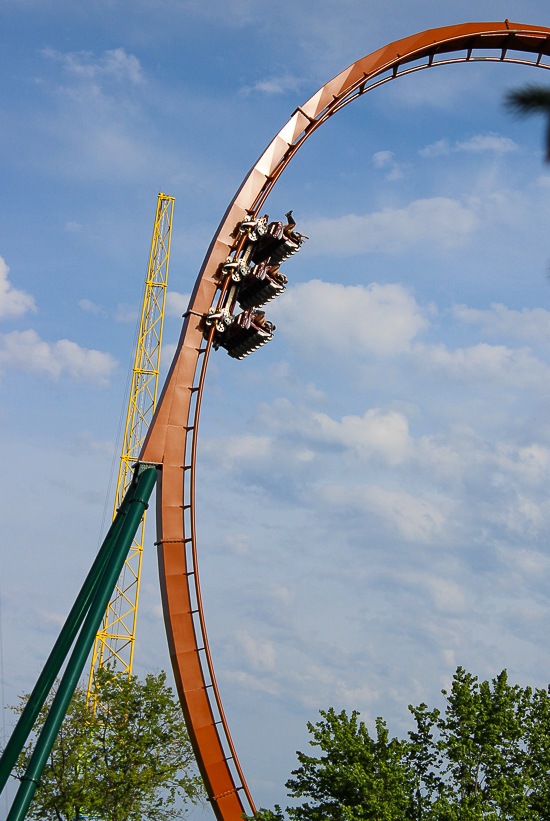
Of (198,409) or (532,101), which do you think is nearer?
(532,101)

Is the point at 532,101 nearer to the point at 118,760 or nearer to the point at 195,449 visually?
the point at 195,449

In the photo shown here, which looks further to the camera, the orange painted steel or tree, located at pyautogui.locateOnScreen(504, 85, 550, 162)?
the orange painted steel

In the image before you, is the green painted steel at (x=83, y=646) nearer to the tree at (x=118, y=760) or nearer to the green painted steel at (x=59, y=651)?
the green painted steel at (x=59, y=651)

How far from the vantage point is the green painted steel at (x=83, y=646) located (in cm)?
1692

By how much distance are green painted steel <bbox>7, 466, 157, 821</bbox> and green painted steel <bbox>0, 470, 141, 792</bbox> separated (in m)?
0.33

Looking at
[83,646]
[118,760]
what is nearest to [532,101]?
[83,646]

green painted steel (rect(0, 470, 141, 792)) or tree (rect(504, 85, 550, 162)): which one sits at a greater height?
green painted steel (rect(0, 470, 141, 792))

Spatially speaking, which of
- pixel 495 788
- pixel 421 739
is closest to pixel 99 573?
pixel 421 739

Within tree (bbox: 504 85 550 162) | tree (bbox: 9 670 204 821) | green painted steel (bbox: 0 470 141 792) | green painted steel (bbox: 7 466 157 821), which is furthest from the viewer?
tree (bbox: 9 670 204 821)

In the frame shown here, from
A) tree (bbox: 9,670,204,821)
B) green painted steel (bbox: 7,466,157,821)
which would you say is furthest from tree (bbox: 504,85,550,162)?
tree (bbox: 9,670,204,821)

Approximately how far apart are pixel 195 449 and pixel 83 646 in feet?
17.5

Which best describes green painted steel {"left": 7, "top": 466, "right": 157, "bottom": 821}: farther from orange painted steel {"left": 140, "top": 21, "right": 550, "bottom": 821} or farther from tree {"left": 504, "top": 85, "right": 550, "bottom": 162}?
tree {"left": 504, "top": 85, "right": 550, "bottom": 162}

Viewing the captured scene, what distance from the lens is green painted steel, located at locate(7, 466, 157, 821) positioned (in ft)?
55.5

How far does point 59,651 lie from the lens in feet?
62.0
